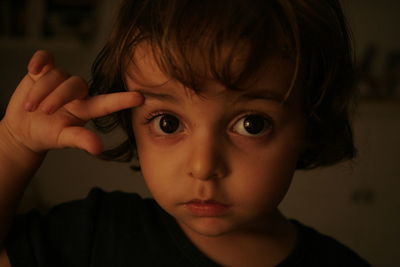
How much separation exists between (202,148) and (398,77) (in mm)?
1727

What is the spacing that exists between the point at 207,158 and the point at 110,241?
0.88ft

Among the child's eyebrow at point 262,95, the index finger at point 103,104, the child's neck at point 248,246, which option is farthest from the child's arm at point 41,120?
the child's neck at point 248,246

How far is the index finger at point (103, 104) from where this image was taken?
557 mm

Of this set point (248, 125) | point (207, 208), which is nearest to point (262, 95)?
point (248, 125)

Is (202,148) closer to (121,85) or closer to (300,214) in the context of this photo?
(121,85)

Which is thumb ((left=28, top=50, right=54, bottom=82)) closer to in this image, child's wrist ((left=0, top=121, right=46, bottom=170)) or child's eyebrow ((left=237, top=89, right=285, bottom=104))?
child's wrist ((left=0, top=121, right=46, bottom=170))

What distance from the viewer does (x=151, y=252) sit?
0.70m

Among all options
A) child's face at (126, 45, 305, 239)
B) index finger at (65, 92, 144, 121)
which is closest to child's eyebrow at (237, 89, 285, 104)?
child's face at (126, 45, 305, 239)

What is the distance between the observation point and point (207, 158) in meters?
0.53

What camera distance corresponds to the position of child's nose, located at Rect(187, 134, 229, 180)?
53 cm

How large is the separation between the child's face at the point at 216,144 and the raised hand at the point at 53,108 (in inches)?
2.1

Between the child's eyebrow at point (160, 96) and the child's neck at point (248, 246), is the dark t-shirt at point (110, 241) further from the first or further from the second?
the child's eyebrow at point (160, 96)

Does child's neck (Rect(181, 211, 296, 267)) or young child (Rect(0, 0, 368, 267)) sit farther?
child's neck (Rect(181, 211, 296, 267))

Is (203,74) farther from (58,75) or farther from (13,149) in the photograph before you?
(13,149)
